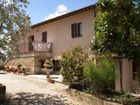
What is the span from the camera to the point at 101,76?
50.2ft

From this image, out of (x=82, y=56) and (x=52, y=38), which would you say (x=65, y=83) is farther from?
(x=52, y=38)

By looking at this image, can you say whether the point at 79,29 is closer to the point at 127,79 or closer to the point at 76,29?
the point at 76,29

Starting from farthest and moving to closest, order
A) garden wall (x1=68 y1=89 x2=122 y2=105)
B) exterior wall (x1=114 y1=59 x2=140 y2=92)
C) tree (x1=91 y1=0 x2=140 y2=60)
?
exterior wall (x1=114 y1=59 x2=140 y2=92), garden wall (x1=68 y1=89 x2=122 y2=105), tree (x1=91 y1=0 x2=140 y2=60)

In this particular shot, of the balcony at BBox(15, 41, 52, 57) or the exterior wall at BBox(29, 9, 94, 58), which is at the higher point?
the exterior wall at BBox(29, 9, 94, 58)

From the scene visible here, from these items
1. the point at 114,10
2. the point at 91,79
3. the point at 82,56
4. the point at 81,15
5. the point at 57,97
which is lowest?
the point at 57,97

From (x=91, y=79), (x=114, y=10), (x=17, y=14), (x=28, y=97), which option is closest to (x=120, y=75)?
(x=91, y=79)

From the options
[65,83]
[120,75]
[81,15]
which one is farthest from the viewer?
[81,15]

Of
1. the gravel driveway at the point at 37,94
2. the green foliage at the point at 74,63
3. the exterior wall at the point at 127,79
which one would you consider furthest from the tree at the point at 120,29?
the green foliage at the point at 74,63

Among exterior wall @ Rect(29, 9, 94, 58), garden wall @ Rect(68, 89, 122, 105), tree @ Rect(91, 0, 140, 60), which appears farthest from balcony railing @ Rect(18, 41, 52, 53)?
tree @ Rect(91, 0, 140, 60)

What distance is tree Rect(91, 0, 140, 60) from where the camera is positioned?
12.9 meters

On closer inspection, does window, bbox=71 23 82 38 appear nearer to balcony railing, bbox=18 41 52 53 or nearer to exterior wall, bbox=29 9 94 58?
exterior wall, bbox=29 9 94 58

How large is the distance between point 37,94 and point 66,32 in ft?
39.5

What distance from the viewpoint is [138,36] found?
13.2 meters

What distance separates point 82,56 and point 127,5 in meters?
5.99
